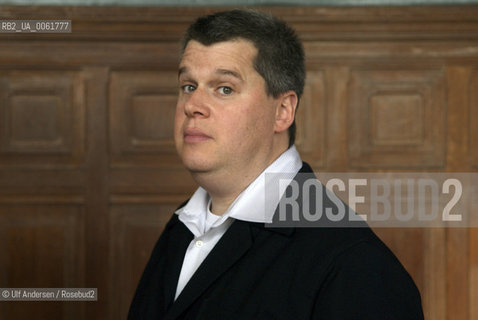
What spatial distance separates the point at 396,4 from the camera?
309 cm

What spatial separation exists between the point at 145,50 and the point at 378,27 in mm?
1133

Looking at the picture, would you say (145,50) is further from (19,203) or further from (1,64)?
(19,203)

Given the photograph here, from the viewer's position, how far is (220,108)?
4.88 feet

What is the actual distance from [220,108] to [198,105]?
2.0 inches

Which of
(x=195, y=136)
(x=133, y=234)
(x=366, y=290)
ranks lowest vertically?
(x=133, y=234)

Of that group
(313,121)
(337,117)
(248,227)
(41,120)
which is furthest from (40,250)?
(248,227)

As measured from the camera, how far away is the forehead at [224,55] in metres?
1.48

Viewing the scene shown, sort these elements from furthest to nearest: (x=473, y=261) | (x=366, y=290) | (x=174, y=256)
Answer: (x=473, y=261)
(x=174, y=256)
(x=366, y=290)

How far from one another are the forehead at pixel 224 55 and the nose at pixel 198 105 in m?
0.06

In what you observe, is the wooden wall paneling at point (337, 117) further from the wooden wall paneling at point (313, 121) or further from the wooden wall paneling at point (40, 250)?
the wooden wall paneling at point (40, 250)

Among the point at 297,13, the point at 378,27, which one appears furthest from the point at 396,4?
the point at 297,13

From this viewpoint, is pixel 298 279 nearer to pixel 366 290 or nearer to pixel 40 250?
pixel 366 290

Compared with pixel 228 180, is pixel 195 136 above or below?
above

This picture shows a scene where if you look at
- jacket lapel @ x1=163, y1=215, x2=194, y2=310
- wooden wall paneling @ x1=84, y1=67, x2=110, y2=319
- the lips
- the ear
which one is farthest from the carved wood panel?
the lips
